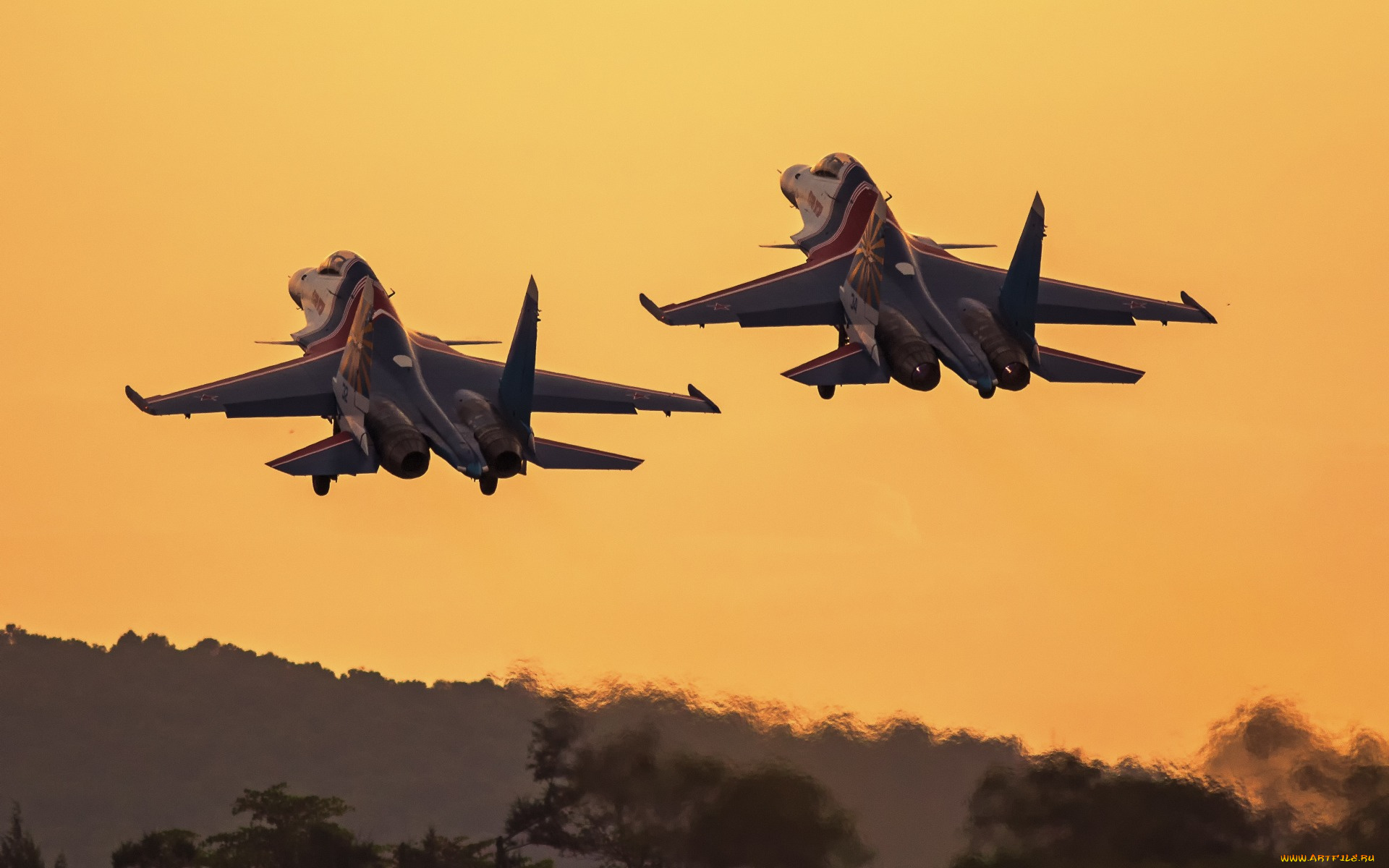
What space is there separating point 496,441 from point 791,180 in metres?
23.7

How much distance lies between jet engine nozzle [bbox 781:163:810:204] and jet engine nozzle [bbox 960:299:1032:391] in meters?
14.2

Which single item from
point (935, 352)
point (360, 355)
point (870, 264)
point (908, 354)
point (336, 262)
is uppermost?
point (336, 262)

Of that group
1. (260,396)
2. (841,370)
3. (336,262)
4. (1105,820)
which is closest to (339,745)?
(336,262)

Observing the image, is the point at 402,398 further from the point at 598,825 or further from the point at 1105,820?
the point at 1105,820

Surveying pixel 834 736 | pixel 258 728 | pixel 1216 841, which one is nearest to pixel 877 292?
pixel 834 736

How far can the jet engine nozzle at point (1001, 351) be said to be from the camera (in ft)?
241

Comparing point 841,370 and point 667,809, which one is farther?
point 841,370

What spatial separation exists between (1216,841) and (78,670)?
174 feet

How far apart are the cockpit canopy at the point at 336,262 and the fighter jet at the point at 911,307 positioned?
30.3 ft

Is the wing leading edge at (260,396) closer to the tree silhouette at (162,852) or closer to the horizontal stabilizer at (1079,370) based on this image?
the tree silhouette at (162,852)

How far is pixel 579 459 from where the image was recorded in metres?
69.5

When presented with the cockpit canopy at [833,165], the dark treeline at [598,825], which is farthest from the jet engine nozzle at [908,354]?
the dark treeline at [598,825]

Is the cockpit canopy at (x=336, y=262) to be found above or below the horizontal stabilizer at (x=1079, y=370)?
above

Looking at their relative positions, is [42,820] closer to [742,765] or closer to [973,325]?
[742,765]
